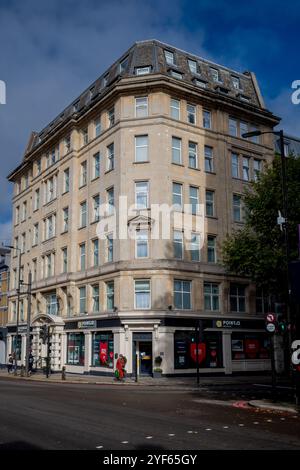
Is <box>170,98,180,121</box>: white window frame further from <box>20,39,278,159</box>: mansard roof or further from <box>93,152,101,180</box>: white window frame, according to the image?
<box>93,152,101,180</box>: white window frame

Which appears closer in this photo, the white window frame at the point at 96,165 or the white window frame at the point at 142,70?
the white window frame at the point at 142,70

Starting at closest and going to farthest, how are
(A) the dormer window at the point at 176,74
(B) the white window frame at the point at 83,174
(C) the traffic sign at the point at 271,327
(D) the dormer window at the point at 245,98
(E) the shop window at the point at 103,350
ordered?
(C) the traffic sign at the point at 271,327 → (E) the shop window at the point at 103,350 → (A) the dormer window at the point at 176,74 → (B) the white window frame at the point at 83,174 → (D) the dormer window at the point at 245,98

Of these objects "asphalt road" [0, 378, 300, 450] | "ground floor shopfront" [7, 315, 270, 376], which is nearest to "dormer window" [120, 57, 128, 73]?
"ground floor shopfront" [7, 315, 270, 376]

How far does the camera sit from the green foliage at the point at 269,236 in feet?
82.5

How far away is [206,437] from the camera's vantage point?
10.2 meters

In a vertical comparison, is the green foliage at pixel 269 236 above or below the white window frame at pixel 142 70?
below

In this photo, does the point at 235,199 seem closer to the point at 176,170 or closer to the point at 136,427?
the point at 176,170

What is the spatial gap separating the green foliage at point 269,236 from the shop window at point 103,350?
11.5 meters

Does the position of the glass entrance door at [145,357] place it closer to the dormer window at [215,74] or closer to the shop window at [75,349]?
the shop window at [75,349]

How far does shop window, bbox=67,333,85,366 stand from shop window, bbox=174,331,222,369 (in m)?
8.43

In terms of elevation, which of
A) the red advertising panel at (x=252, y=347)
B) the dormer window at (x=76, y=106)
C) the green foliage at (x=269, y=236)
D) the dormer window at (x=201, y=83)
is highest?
the dormer window at (x=76, y=106)

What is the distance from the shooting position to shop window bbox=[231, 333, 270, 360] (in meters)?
36.4

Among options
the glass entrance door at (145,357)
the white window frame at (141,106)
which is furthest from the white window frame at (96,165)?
the glass entrance door at (145,357)

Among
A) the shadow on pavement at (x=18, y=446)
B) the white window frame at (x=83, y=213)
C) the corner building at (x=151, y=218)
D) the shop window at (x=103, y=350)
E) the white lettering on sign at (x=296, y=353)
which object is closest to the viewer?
the shadow on pavement at (x=18, y=446)
